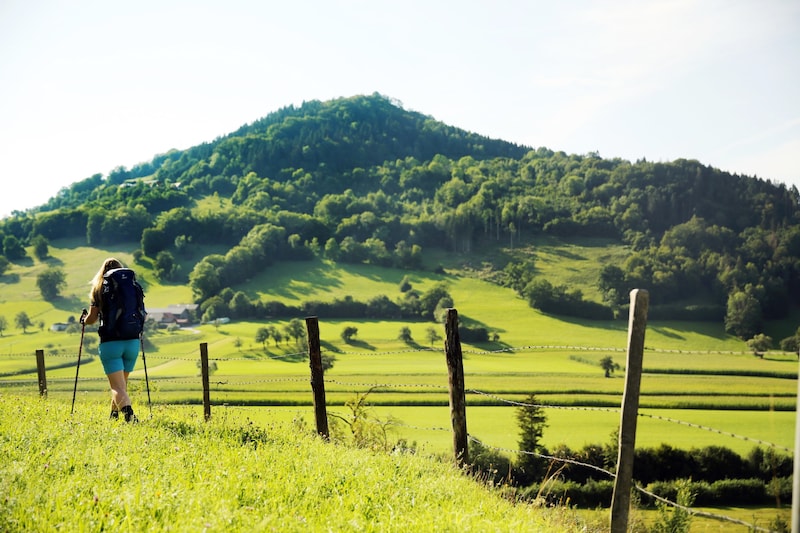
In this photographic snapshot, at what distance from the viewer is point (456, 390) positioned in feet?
24.7

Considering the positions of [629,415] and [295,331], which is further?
[295,331]

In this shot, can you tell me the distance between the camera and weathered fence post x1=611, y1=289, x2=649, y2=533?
484 centimetres

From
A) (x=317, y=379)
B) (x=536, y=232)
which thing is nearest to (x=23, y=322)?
(x=317, y=379)

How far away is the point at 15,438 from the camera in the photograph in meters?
6.07

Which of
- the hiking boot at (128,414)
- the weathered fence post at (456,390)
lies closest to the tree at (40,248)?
the hiking boot at (128,414)

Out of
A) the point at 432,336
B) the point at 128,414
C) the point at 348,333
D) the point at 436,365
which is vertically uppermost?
the point at 128,414

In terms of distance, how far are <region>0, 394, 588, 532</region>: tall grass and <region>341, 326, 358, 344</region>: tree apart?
88671 mm

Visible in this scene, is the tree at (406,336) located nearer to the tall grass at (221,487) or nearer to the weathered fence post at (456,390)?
the weathered fence post at (456,390)

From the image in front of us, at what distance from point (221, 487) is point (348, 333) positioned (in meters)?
91.7

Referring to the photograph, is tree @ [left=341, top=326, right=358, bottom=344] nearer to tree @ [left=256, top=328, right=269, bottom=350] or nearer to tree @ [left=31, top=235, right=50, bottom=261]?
tree @ [left=256, top=328, right=269, bottom=350]

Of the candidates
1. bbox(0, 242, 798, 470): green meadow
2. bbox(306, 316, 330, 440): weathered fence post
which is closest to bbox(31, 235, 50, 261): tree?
bbox(0, 242, 798, 470): green meadow

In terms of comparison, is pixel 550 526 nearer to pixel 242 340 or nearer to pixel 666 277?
pixel 242 340

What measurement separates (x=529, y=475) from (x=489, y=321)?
77.8 metres

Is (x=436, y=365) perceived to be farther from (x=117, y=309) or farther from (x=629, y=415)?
(x=629, y=415)
